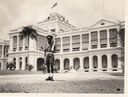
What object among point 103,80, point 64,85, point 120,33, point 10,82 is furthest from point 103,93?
point 10,82

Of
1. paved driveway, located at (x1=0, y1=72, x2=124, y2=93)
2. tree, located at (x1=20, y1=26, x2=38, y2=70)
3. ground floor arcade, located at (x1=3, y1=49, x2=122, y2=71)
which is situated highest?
tree, located at (x1=20, y1=26, x2=38, y2=70)

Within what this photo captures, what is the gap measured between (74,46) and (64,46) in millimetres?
264

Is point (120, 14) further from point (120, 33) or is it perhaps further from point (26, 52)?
point (26, 52)

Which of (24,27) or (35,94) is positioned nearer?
(35,94)

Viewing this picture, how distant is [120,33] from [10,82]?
6.94ft

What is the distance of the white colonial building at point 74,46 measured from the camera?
5.13 meters

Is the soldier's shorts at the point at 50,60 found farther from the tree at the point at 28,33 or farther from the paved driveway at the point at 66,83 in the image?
the tree at the point at 28,33

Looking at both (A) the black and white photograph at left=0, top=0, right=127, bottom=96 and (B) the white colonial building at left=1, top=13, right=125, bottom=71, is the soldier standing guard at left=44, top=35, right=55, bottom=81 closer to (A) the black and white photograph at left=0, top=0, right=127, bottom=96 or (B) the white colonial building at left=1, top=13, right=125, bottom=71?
(A) the black and white photograph at left=0, top=0, right=127, bottom=96

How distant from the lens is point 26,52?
6219mm

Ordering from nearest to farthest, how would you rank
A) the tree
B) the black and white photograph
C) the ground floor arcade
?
1. the black and white photograph
2. the ground floor arcade
3. the tree

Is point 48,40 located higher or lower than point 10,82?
higher

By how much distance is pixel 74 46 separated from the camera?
19.4 feet

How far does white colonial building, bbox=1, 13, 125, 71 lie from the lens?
5.13 metres

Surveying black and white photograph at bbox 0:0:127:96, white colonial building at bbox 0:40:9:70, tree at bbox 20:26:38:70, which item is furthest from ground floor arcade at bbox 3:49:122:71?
tree at bbox 20:26:38:70
